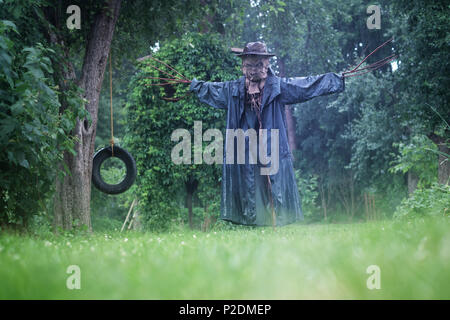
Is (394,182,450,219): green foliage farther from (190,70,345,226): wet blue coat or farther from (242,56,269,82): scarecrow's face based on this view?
(242,56,269,82): scarecrow's face

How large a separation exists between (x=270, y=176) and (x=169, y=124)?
5.21 m

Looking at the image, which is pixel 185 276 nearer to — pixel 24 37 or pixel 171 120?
pixel 24 37

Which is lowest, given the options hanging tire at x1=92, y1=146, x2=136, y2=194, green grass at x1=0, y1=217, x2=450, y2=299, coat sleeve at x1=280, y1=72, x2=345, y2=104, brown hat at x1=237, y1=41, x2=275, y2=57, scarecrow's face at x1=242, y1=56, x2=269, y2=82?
green grass at x1=0, y1=217, x2=450, y2=299

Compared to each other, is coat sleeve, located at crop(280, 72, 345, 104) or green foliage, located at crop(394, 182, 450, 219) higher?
coat sleeve, located at crop(280, 72, 345, 104)

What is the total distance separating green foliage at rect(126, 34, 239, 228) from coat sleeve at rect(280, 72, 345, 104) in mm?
4064

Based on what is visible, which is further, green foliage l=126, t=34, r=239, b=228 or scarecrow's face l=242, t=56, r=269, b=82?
green foliage l=126, t=34, r=239, b=228

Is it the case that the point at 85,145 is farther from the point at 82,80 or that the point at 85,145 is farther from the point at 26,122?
the point at 26,122

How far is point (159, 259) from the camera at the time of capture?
Answer: 3055mm

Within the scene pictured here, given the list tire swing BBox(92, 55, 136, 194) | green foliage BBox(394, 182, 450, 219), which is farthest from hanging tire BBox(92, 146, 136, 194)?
green foliage BBox(394, 182, 450, 219)

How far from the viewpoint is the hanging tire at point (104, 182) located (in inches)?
313

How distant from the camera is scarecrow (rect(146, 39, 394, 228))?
22.7 feet

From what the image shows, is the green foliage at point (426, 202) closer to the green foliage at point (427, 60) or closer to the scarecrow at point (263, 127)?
the green foliage at point (427, 60)

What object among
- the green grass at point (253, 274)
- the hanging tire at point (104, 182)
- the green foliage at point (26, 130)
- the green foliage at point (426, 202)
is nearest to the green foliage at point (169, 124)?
the hanging tire at point (104, 182)

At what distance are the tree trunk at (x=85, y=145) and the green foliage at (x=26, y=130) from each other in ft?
3.98
